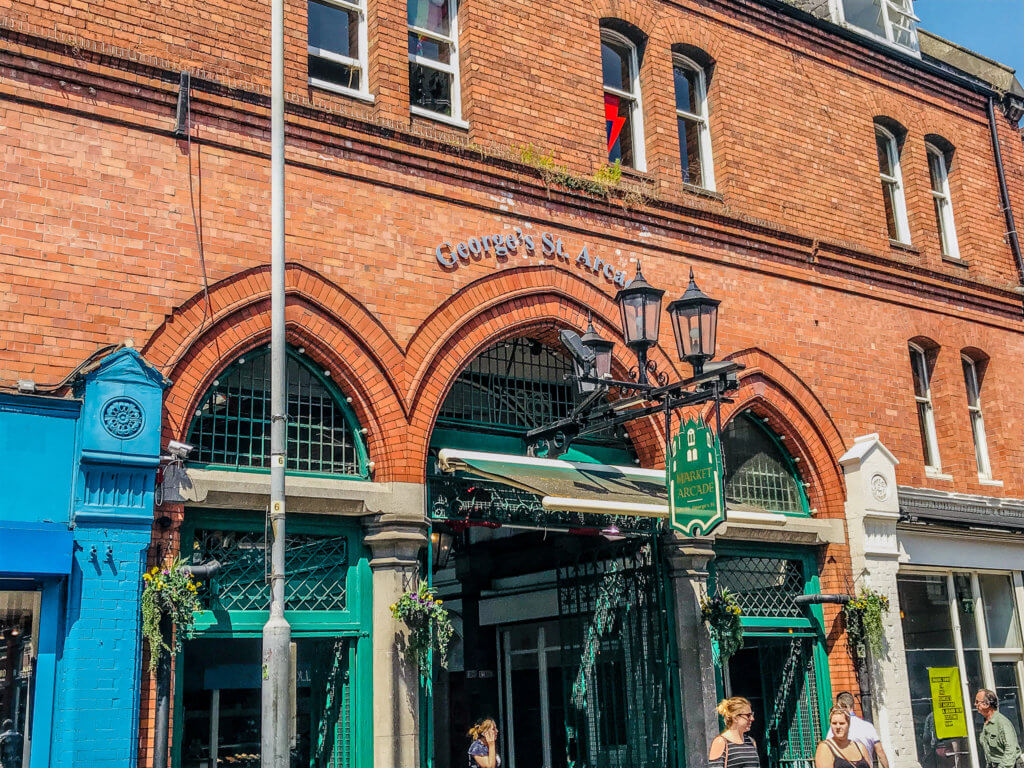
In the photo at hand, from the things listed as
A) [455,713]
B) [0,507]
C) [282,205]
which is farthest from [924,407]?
[0,507]

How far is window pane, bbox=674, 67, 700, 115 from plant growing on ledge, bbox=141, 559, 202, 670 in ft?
29.2

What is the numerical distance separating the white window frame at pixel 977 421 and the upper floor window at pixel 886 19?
487cm

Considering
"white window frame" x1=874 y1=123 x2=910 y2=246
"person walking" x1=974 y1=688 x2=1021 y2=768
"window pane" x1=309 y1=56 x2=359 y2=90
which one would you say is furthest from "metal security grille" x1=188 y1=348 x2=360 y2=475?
"white window frame" x1=874 y1=123 x2=910 y2=246

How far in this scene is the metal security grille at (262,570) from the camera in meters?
9.77

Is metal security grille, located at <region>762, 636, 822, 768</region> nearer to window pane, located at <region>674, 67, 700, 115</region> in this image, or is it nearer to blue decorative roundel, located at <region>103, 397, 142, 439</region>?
window pane, located at <region>674, 67, 700, 115</region>

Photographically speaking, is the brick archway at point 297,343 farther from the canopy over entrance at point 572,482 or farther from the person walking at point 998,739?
the person walking at point 998,739

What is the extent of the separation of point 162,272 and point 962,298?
37.6ft

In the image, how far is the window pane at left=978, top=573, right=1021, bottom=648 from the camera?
1513cm

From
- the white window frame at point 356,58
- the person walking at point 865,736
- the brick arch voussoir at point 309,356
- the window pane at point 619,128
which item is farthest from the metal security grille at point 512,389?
the person walking at point 865,736

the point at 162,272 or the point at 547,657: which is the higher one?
the point at 162,272

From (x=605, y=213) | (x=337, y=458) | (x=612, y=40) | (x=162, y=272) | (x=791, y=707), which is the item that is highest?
(x=612, y=40)

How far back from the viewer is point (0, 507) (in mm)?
8562

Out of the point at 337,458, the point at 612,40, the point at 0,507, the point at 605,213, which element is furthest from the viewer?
the point at 612,40

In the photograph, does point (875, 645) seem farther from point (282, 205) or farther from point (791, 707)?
point (282, 205)
